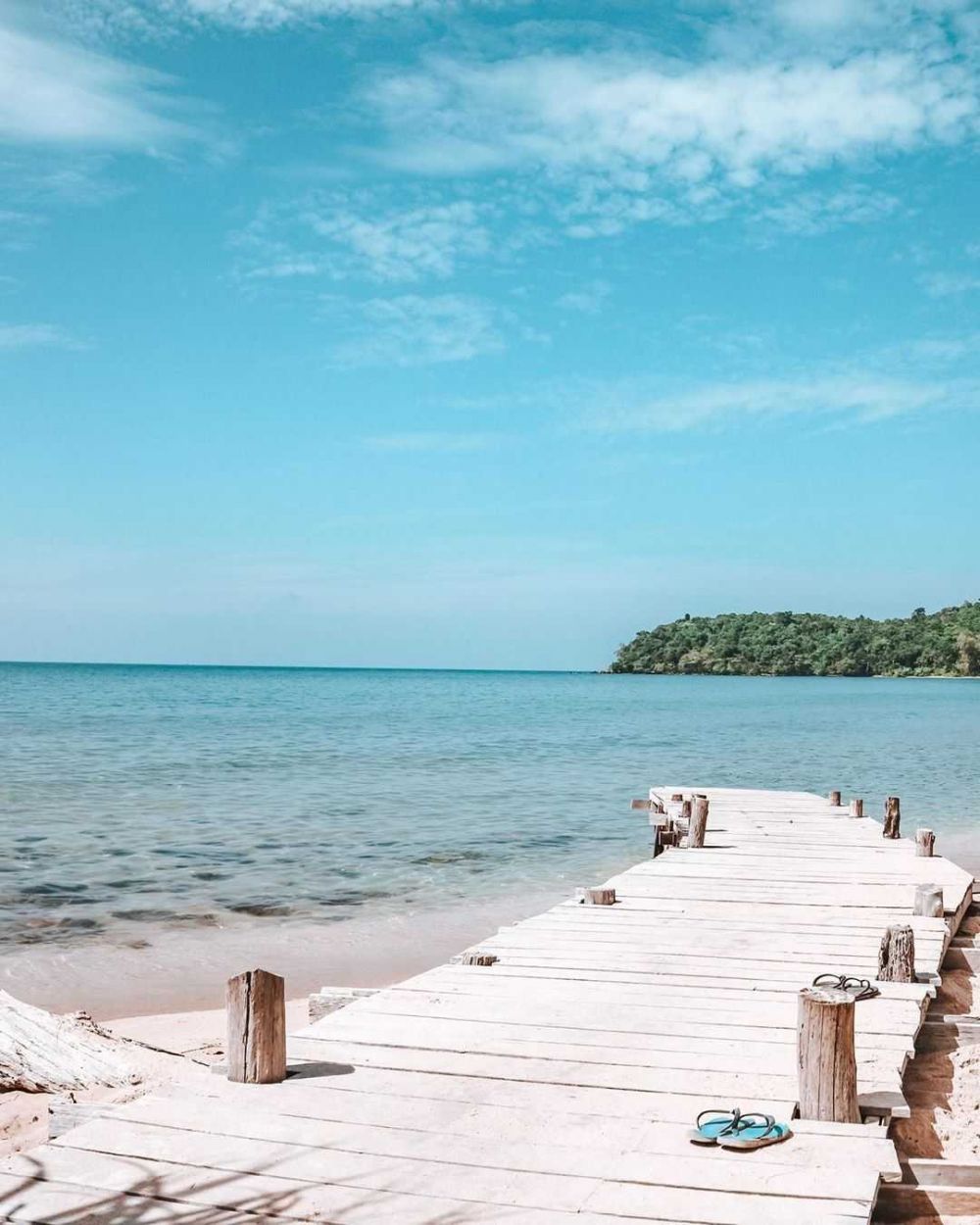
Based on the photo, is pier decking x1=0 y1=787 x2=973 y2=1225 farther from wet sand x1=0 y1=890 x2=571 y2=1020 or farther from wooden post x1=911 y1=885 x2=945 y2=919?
wet sand x1=0 y1=890 x2=571 y2=1020

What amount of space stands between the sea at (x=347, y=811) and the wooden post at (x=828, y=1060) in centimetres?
914

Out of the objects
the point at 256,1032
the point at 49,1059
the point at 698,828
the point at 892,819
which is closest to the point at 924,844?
the point at 892,819

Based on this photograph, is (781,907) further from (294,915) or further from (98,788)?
(98,788)

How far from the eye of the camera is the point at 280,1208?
179 inches

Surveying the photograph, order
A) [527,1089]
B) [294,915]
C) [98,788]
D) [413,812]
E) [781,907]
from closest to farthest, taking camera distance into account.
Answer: [527,1089] < [781,907] < [294,915] < [413,812] < [98,788]

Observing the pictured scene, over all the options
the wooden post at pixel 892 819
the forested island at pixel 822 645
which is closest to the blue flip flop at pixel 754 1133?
the wooden post at pixel 892 819

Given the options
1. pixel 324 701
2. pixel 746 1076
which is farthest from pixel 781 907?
pixel 324 701

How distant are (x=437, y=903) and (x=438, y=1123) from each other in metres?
11.5

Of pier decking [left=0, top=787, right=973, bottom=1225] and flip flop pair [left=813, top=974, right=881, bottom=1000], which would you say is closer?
pier decking [left=0, top=787, right=973, bottom=1225]

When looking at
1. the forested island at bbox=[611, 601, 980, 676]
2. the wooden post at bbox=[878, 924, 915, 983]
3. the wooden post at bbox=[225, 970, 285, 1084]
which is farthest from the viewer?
the forested island at bbox=[611, 601, 980, 676]

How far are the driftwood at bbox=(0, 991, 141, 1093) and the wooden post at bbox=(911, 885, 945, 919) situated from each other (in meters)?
7.02

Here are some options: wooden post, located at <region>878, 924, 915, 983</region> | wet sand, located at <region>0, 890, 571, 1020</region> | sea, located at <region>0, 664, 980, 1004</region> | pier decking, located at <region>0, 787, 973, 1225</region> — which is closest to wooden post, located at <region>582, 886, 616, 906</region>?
pier decking, located at <region>0, 787, 973, 1225</region>

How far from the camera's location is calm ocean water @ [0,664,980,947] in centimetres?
1733

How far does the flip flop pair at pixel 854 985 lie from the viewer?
7.71 meters
